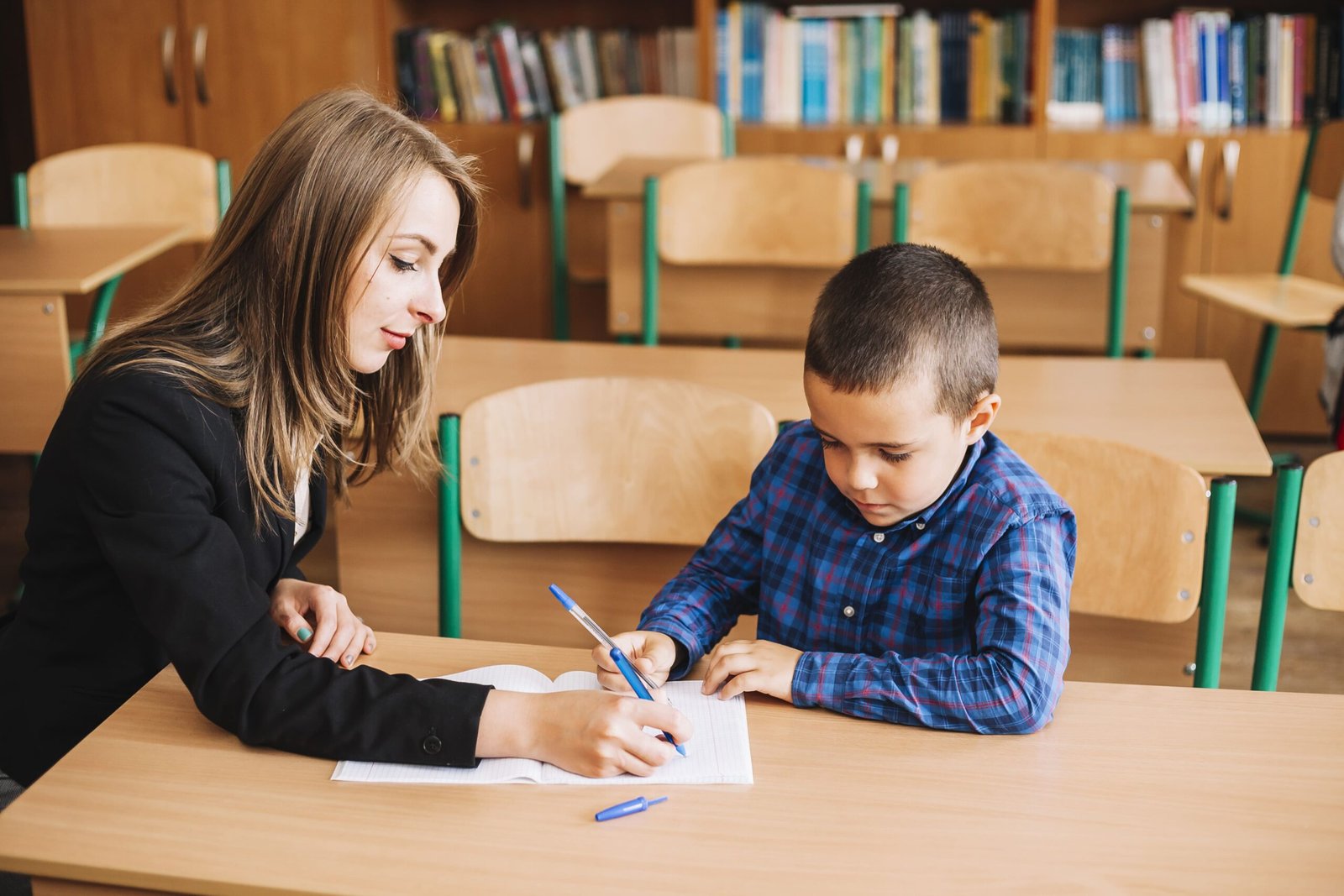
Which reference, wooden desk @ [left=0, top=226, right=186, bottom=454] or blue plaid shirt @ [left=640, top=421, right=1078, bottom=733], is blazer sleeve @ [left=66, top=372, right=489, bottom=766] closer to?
blue plaid shirt @ [left=640, top=421, right=1078, bottom=733]

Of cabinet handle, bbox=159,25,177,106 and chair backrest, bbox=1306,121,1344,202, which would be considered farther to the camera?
cabinet handle, bbox=159,25,177,106

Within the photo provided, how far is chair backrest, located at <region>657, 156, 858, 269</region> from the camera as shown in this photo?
9.85 ft

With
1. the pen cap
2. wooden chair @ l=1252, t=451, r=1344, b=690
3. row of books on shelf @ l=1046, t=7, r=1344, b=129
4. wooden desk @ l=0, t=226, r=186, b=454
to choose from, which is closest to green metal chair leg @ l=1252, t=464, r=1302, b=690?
wooden chair @ l=1252, t=451, r=1344, b=690

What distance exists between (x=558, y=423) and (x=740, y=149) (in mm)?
2494

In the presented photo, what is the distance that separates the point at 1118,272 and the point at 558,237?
1.67 meters

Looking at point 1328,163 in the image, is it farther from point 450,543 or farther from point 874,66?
point 450,543

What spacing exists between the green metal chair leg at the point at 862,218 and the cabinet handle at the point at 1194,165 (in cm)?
127

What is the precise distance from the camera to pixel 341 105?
4.12ft

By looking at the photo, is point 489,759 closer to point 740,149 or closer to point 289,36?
point 740,149

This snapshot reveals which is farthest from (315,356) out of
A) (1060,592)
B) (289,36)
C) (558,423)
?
(289,36)

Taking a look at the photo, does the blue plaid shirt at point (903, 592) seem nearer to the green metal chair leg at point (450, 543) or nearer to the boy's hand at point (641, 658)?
the boy's hand at point (641, 658)

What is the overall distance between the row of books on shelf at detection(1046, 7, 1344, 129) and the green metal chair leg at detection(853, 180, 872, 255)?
1.27 metres

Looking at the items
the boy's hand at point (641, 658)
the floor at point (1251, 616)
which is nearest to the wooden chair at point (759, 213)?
the floor at point (1251, 616)

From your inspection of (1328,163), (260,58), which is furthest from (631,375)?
(260,58)
